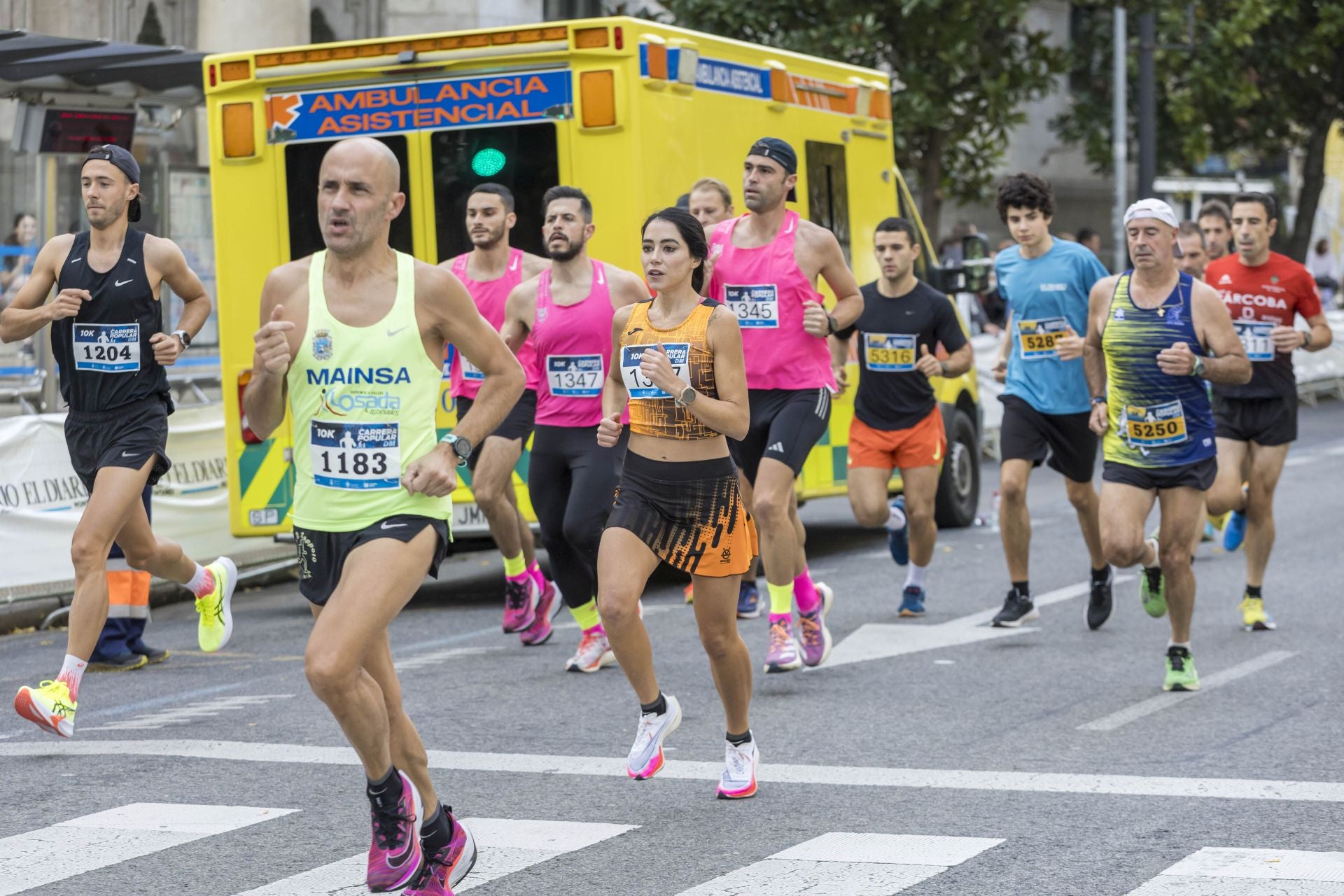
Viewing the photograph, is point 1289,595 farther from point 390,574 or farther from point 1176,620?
point 390,574

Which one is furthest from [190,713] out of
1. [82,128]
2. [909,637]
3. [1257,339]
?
[1257,339]

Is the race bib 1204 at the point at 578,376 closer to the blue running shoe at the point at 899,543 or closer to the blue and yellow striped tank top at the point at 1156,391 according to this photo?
the blue and yellow striped tank top at the point at 1156,391

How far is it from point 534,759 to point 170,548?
2208mm

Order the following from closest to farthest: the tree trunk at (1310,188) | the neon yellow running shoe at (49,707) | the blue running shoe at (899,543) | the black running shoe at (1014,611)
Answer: the neon yellow running shoe at (49,707) < the black running shoe at (1014,611) < the blue running shoe at (899,543) < the tree trunk at (1310,188)

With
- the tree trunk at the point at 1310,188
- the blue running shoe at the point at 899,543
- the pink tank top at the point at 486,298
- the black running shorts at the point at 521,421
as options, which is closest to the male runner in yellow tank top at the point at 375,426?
the black running shorts at the point at 521,421

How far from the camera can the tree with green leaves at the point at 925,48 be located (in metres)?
21.4

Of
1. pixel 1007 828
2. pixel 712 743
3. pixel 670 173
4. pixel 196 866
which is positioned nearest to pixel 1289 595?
pixel 670 173

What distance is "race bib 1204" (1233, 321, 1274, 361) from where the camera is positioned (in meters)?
10.4

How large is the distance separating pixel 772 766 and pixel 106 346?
3205 millimetres

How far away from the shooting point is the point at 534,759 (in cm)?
706

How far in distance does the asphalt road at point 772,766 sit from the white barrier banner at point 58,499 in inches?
19.2

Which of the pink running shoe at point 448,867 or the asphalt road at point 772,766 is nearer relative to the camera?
the pink running shoe at point 448,867

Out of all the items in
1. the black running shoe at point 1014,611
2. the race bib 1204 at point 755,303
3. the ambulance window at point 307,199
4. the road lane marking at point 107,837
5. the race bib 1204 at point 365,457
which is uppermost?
the ambulance window at point 307,199

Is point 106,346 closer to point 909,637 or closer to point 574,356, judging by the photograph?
point 574,356
